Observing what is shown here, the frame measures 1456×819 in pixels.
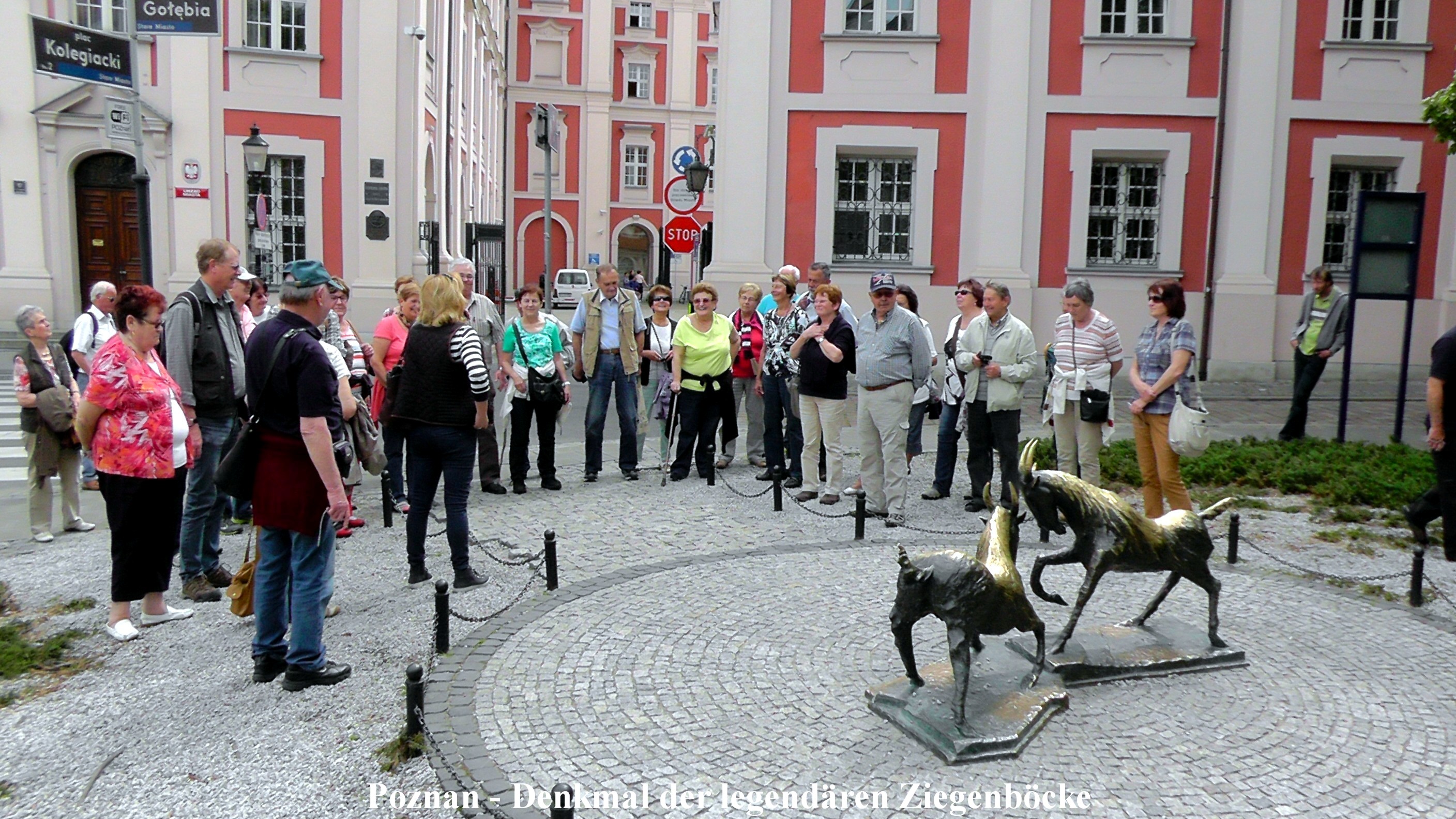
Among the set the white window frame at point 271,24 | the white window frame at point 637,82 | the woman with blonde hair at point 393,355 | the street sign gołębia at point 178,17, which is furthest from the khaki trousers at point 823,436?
the white window frame at point 637,82

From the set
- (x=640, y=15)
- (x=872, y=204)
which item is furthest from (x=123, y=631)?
(x=640, y=15)

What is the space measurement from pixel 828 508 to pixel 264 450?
507 centimetres

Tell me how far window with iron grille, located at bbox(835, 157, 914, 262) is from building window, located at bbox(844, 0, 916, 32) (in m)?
2.05

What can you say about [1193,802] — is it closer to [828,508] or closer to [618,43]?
[828,508]

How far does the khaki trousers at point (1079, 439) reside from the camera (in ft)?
27.7

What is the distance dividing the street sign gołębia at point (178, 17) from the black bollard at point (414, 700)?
907 centimetres

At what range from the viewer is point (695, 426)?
1055cm

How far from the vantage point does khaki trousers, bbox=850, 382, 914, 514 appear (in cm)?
873

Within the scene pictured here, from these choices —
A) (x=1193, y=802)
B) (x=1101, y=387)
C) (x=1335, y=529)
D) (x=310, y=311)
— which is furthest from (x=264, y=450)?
(x=1335, y=529)

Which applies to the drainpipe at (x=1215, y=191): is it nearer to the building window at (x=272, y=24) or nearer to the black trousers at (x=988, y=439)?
the black trousers at (x=988, y=439)

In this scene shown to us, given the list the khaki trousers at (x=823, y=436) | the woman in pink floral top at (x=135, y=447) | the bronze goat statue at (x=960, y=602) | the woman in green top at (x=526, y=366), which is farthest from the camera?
the woman in green top at (x=526, y=366)

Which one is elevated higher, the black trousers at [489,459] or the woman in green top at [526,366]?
the woman in green top at [526,366]

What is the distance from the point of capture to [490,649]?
5660 millimetres

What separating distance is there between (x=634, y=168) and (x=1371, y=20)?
42081 millimetres
